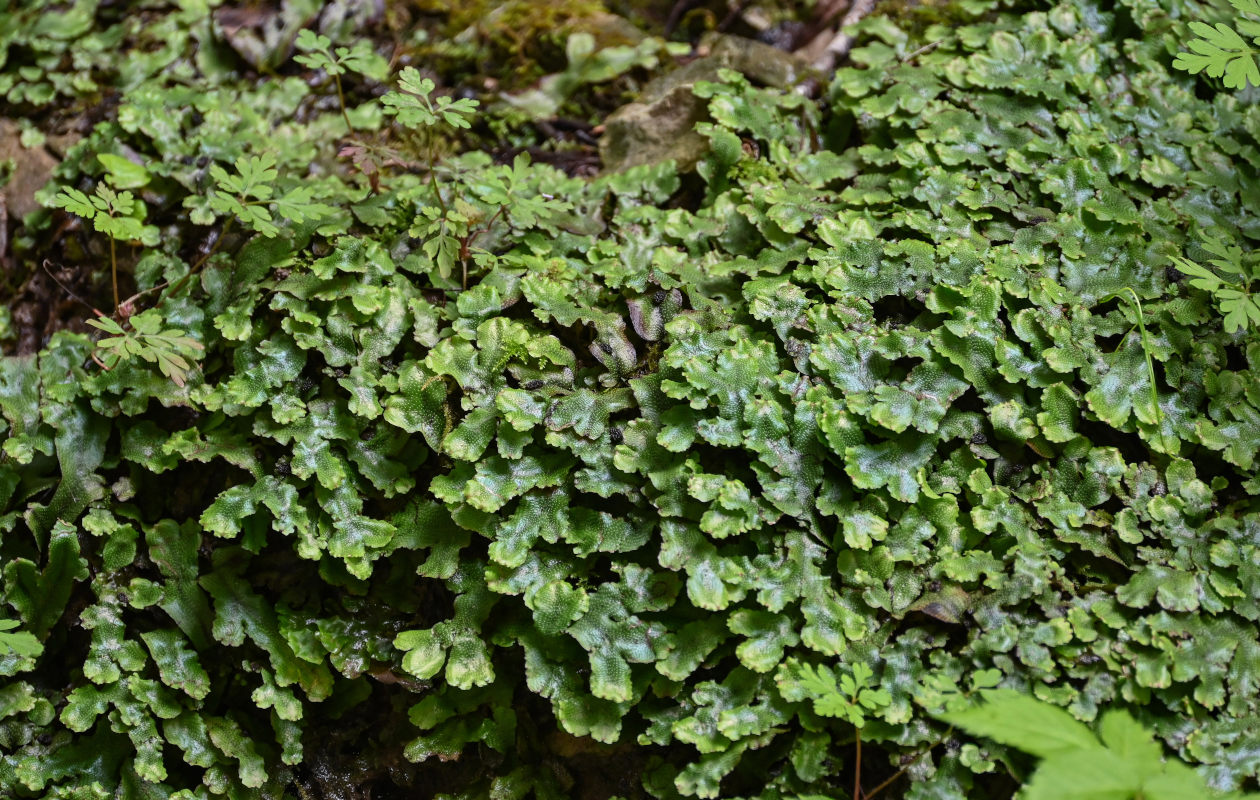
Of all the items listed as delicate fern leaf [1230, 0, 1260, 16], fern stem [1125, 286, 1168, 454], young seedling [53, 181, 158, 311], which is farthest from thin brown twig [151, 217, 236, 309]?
delicate fern leaf [1230, 0, 1260, 16]

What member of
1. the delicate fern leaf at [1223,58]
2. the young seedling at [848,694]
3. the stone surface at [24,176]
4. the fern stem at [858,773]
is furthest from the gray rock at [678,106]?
the stone surface at [24,176]

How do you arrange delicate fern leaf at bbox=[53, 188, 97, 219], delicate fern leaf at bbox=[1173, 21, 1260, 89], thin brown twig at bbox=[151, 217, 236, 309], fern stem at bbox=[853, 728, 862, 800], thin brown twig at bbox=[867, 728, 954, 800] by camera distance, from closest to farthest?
fern stem at bbox=[853, 728, 862, 800] < thin brown twig at bbox=[867, 728, 954, 800] < delicate fern leaf at bbox=[1173, 21, 1260, 89] < delicate fern leaf at bbox=[53, 188, 97, 219] < thin brown twig at bbox=[151, 217, 236, 309]

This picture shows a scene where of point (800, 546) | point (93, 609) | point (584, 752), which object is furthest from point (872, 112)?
point (93, 609)

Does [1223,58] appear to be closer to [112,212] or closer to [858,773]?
[858,773]

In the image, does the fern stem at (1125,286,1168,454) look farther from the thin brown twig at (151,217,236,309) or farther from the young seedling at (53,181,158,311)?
the young seedling at (53,181,158,311)

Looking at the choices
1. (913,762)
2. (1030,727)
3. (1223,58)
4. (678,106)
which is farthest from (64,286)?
(1223,58)

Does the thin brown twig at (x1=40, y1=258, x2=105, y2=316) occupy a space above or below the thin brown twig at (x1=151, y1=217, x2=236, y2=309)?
below

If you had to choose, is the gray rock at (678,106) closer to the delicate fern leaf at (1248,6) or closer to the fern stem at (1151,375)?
the delicate fern leaf at (1248,6)
